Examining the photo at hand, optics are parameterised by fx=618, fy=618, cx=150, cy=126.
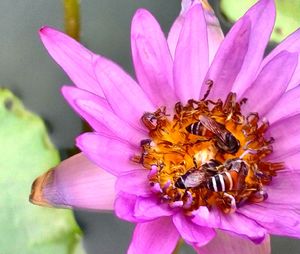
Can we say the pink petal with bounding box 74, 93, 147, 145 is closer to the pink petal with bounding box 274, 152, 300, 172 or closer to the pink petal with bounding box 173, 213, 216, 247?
the pink petal with bounding box 173, 213, 216, 247

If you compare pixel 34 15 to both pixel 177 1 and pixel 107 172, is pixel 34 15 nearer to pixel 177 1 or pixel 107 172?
pixel 177 1

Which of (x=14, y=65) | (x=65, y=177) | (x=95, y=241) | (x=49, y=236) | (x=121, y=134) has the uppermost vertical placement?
(x=121, y=134)

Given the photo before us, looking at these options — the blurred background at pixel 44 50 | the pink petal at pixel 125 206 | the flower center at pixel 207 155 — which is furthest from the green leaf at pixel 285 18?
the pink petal at pixel 125 206

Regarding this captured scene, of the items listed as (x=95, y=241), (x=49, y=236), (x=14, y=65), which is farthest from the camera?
(x=14, y=65)

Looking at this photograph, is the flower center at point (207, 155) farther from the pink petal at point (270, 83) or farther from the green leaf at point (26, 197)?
the green leaf at point (26, 197)

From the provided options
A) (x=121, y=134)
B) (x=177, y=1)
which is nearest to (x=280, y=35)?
(x=177, y=1)

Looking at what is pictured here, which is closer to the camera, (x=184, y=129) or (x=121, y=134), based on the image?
(x=121, y=134)
